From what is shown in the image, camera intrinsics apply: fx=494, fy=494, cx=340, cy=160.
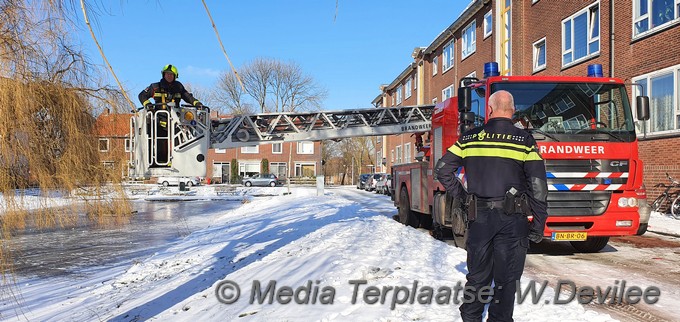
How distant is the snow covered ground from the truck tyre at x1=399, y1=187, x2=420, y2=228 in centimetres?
112

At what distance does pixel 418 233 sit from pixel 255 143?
13.2ft

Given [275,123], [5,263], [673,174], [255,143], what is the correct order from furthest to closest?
[673,174] < [275,123] < [255,143] < [5,263]

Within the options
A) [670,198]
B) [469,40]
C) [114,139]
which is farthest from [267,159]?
[114,139]

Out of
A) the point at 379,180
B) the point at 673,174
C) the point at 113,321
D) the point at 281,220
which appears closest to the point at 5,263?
the point at 113,321

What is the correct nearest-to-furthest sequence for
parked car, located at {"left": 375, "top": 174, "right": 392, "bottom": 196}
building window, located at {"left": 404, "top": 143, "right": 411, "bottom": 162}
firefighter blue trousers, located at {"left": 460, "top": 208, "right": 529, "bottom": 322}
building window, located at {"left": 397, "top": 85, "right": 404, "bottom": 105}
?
firefighter blue trousers, located at {"left": 460, "top": 208, "right": 529, "bottom": 322}, parked car, located at {"left": 375, "top": 174, "right": 392, "bottom": 196}, building window, located at {"left": 404, "top": 143, "right": 411, "bottom": 162}, building window, located at {"left": 397, "top": 85, "right": 404, "bottom": 105}

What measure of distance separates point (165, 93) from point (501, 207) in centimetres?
338

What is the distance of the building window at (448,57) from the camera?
31.0 m

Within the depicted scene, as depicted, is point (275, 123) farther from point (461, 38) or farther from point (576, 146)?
point (461, 38)

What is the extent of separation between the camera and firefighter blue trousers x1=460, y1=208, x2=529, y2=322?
354 cm

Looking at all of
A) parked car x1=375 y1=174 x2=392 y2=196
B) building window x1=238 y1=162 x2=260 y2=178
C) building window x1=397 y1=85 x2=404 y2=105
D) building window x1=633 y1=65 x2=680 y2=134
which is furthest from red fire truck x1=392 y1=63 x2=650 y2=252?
building window x1=238 y1=162 x2=260 y2=178

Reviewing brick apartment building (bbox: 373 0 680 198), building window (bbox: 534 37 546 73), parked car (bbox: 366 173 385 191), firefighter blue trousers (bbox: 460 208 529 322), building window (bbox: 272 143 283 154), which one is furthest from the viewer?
building window (bbox: 272 143 283 154)

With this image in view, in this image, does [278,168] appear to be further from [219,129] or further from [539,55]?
[219,129]

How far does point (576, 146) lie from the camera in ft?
22.7

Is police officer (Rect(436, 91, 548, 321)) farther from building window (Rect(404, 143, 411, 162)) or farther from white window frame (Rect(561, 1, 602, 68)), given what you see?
building window (Rect(404, 143, 411, 162))
